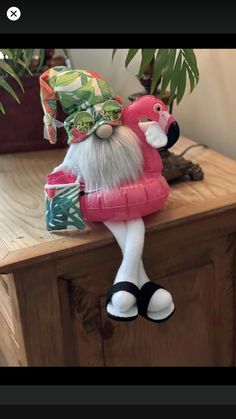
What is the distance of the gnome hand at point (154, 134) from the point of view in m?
0.68

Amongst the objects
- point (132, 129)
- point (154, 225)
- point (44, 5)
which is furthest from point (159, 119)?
point (44, 5)

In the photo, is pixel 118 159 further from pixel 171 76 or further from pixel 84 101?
pixel 171 76

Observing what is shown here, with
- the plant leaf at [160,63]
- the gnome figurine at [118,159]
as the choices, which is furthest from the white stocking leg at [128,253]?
the plant leaf at [160,63]

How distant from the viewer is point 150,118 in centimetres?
68

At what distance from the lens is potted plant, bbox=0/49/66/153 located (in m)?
1.05

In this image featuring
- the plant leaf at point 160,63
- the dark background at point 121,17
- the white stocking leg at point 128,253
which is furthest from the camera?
the plant leaf at point 160,63

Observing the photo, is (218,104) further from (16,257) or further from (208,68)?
(16,257)

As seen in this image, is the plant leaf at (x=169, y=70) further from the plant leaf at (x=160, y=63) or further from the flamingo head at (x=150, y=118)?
the flamingo head at (x=150, y=118)

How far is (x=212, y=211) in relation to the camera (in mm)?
798

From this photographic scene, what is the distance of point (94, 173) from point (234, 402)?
0.37 m

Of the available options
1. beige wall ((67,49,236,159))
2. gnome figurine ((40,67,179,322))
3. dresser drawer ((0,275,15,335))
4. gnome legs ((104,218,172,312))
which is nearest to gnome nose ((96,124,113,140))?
gnome figurine ((40,67,179,322))

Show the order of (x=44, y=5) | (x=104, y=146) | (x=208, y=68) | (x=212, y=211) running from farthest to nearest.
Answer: (x=208, y=68), (x=212, y=211), (x=104, y=146), (x=44, y=5)

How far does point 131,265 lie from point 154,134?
0.17 metres

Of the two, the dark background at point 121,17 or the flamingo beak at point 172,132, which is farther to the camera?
the flamingo beak at point 172,132
